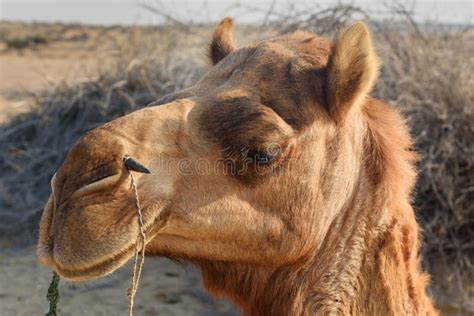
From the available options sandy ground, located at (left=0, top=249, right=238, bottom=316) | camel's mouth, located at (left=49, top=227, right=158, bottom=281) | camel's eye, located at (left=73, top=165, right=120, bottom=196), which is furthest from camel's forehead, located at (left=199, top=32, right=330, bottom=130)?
sandy ground, located at (left=0, top=249, right=238, bottom=316)

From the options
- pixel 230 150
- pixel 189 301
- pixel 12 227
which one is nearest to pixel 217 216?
pixel 230 150

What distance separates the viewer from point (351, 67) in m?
2.44

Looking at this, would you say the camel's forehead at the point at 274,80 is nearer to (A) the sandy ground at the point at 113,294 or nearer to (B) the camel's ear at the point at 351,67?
(B) the camel's ear at the point at 351,67

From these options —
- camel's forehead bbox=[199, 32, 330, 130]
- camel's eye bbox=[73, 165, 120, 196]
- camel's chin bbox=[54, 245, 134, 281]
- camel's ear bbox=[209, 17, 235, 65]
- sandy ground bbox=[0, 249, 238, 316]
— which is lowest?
sandy ground bbox=[0, 249, 238, 316]

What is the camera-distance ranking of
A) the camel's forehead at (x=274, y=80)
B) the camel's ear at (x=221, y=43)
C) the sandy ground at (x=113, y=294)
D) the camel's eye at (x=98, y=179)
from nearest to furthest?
the camel's eye at (x=98, y=179) < the camel's forehead at (x=274, y=80) < the camel's ear at (x=221, y=43) < the sandy ground at (x=113, y=294)

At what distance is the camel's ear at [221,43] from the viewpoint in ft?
9.87

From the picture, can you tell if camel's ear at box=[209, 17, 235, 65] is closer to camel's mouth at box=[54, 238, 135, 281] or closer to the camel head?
the camel head

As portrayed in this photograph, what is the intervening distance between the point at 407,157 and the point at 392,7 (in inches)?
179

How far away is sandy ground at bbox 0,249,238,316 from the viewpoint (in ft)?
18.8

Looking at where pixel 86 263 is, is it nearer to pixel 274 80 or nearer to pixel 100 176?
pixel 100 176

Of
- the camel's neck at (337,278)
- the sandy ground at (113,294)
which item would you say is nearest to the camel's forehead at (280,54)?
the camel's neck at (337,278)

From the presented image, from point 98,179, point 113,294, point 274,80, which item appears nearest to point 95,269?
point 98,179

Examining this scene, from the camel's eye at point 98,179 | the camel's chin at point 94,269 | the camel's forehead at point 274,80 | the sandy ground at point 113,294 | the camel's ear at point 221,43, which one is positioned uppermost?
the camel's ear at point 221,43

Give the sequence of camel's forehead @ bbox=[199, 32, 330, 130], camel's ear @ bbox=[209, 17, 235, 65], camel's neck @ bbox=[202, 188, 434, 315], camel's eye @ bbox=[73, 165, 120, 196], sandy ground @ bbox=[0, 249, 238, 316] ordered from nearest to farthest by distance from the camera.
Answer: camel's eye @ bbox=[73, 165, 120, 196], camel's forehead @ bbox=[199, 32, 330, 130], camel's neck @ bbox=[202, 188, 434, 315], camel's ear @ bbox=[209, 17, 235, 65], sandy ground @ bbox=[0, 249, 238, 316]
